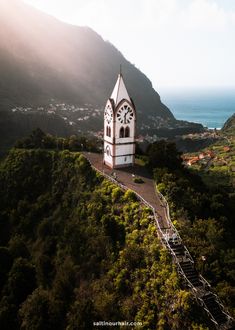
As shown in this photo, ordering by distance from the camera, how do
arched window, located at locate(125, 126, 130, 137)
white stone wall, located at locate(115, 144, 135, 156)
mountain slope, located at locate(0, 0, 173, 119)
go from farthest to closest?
1. mountain slope, located at locate(0, 0, 173, 119)
2. white stone wall, located at locate(115, 144, 135, 156)
3. arched window, located at locate(125, 126, 130, 137)

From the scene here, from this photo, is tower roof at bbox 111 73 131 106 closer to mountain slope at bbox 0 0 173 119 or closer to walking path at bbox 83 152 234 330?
walking path at bbox 83 152 234 330

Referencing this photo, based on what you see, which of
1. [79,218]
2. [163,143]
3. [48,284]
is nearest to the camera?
[48,284]

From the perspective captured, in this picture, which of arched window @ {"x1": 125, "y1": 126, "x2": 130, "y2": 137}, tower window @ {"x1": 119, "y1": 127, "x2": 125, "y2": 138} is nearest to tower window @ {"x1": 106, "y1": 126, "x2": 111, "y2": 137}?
tower window @ {"x1": 119, "y1": 127, "x2": 125, "y2": 138}

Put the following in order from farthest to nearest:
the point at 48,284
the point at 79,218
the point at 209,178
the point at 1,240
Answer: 1. the point at 209,178
2. the point at 1,240
3. the point at 79,218
4. the point at 48,284

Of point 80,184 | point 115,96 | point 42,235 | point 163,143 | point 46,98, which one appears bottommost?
point 42,235

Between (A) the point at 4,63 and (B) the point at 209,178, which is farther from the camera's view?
(A) the point at 4,63

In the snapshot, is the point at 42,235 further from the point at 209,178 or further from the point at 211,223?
the point at 209,178

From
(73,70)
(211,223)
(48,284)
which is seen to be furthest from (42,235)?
(73,70)

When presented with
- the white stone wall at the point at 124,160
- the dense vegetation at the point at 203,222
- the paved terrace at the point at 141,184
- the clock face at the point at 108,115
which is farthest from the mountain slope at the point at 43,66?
the dense vegetation at the point at 203,222
